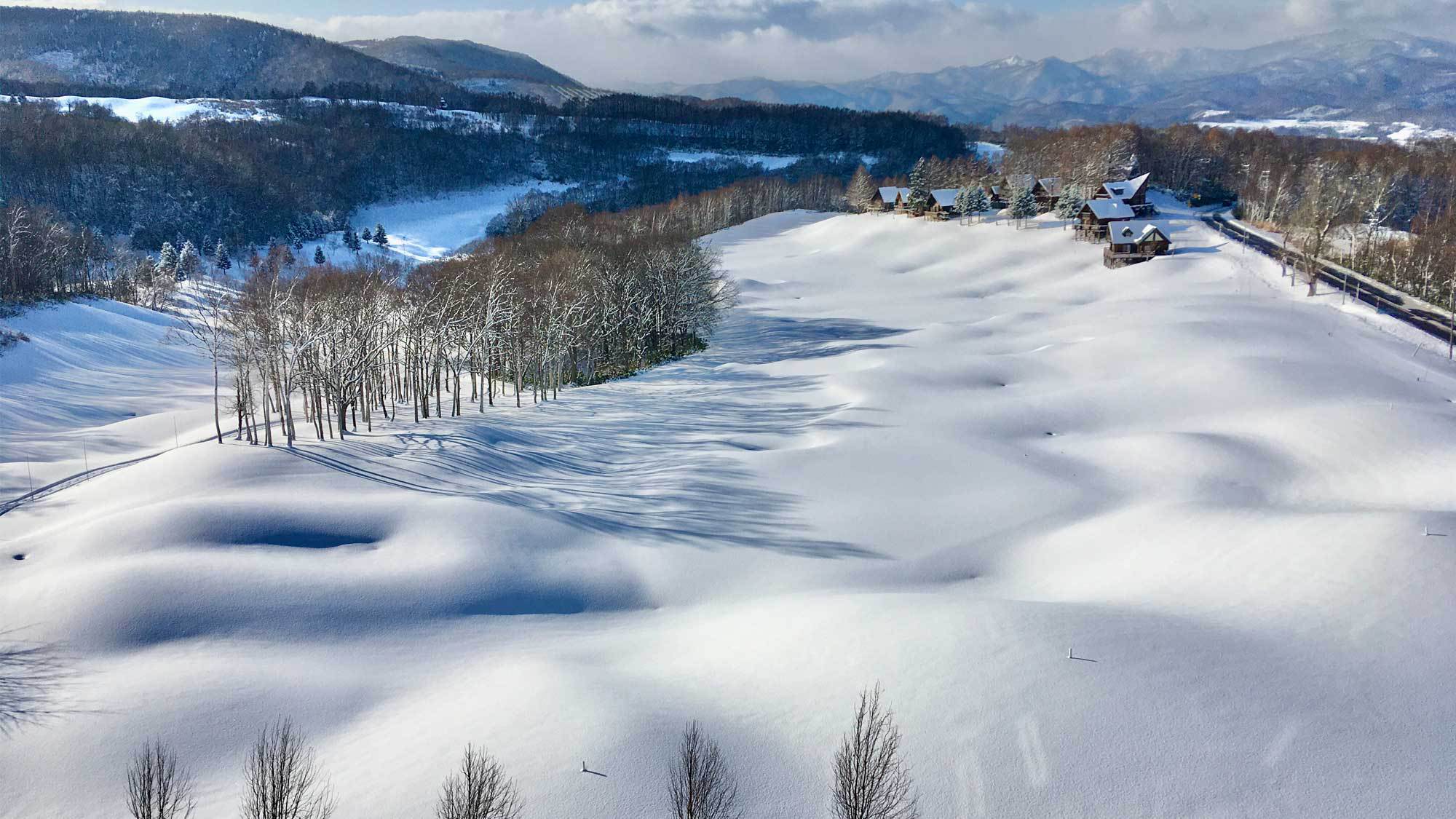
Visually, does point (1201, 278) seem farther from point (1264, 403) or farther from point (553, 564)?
point (553, 564)

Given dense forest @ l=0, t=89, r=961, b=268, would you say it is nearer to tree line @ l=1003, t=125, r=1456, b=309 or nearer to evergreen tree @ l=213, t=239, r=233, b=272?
evergreen tree @ l=213, t=239, r=233, b=272

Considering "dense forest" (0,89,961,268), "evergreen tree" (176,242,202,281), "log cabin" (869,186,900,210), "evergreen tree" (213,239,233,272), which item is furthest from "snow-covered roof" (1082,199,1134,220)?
"evergreen tree" (213,239,233,272)

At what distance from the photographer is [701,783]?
14578 mm

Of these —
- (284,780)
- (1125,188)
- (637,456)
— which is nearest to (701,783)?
(284,780)

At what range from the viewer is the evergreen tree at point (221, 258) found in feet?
394

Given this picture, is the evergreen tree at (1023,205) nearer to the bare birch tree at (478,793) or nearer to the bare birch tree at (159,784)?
the bare birch tree at (478,793)

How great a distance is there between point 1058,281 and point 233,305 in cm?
7299

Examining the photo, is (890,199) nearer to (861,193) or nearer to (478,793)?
(861,193)

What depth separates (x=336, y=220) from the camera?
163500 millimetres

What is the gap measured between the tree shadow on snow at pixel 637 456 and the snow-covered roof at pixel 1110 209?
2036 inches

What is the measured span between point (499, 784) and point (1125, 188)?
333 feet

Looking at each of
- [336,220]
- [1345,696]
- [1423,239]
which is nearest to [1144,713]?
[1345,696]

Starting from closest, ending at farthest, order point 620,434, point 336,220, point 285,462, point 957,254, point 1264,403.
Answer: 1. point 285,462
2. point 1264,403
3. point 620,434
4. point 957,254
5. point 336,220

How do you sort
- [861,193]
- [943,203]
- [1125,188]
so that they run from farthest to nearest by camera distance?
[861,193], [943,203], [1125,188]
